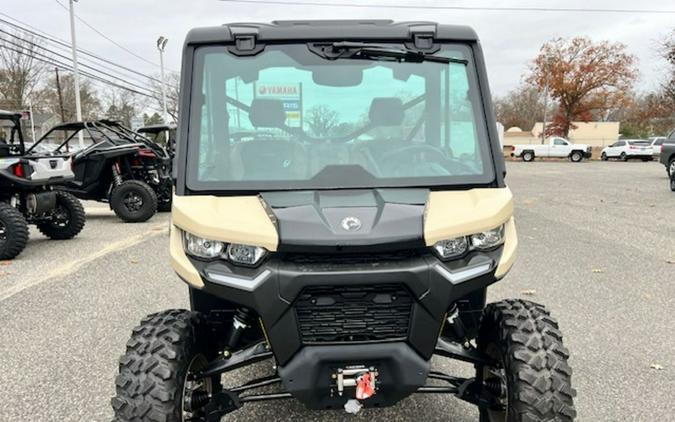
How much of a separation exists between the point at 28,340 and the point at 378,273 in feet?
11.3

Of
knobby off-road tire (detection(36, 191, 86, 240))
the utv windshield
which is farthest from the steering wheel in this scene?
knobby off-road tire (detection(36, 191, 86, 240))

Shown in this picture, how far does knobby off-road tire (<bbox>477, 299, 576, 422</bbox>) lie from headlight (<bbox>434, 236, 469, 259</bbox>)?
486 mm

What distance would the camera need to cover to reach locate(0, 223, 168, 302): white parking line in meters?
5.85

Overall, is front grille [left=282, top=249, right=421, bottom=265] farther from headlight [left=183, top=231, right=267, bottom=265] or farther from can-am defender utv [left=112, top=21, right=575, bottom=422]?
headlight [left=183, top=231, right=267, bottom=265]

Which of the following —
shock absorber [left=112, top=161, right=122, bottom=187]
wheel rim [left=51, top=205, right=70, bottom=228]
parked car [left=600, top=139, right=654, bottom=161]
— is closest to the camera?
wheel rim [left=51, top=205, right=70, bottom=228]

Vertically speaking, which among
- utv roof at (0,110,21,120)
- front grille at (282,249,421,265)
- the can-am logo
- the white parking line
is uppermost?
utv roof at (0,110,21,120)

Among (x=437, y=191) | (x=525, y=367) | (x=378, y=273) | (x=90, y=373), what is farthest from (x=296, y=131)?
(x=90, y=373)

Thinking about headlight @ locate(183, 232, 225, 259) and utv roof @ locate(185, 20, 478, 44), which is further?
utv roof @ locate(185, 20, 478, 44)

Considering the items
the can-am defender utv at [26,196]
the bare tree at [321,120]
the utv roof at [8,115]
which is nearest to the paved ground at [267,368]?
the can-am defender utv at [26,196]

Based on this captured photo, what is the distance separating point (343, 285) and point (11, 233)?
6385 millimetres

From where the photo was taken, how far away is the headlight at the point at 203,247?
227 centimetres

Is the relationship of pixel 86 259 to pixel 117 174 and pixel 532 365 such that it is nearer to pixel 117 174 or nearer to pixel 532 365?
pixel 117 174

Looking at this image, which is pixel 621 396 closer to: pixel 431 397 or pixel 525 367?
pixel 431 397

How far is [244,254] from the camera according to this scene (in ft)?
7.33
